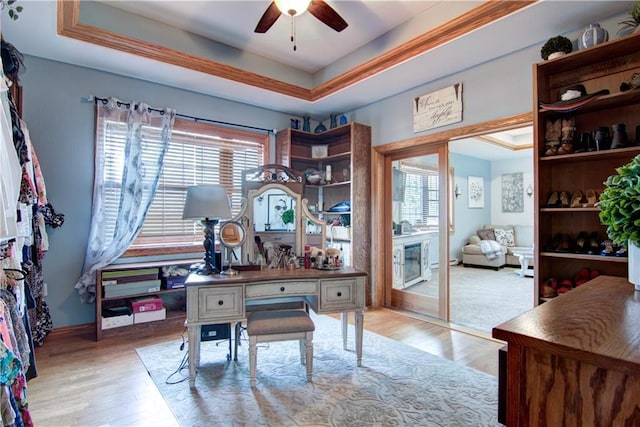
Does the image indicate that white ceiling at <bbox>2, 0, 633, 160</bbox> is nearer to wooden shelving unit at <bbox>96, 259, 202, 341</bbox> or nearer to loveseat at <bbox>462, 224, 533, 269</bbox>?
wooden shelving unit at <bbox>96, 259, 202, 341</bbox>

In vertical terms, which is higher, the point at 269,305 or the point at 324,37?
the point at 324,37

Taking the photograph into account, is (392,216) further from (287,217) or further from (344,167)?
(287,217)

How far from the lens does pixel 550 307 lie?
3.47 feet

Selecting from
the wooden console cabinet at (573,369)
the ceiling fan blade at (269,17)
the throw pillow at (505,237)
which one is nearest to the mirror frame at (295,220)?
the ceiling fan blade at (269,17)

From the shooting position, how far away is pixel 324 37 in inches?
140

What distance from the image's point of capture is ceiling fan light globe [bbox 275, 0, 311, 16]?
2309 millimetres

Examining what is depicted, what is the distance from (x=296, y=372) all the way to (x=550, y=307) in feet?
6.58

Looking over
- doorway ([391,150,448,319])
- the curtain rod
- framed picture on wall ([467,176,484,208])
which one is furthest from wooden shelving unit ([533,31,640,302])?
framed picture on wall ([467,176,484,208])

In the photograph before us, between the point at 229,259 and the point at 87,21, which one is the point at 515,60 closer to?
the point at 229,259

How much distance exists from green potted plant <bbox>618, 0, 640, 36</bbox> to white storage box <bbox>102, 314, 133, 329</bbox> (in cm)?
473

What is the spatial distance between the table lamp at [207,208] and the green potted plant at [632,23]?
10.1ft

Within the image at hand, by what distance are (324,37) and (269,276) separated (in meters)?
2.61

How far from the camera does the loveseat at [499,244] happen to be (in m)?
7.31

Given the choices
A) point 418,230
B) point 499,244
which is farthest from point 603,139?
point 499,244
